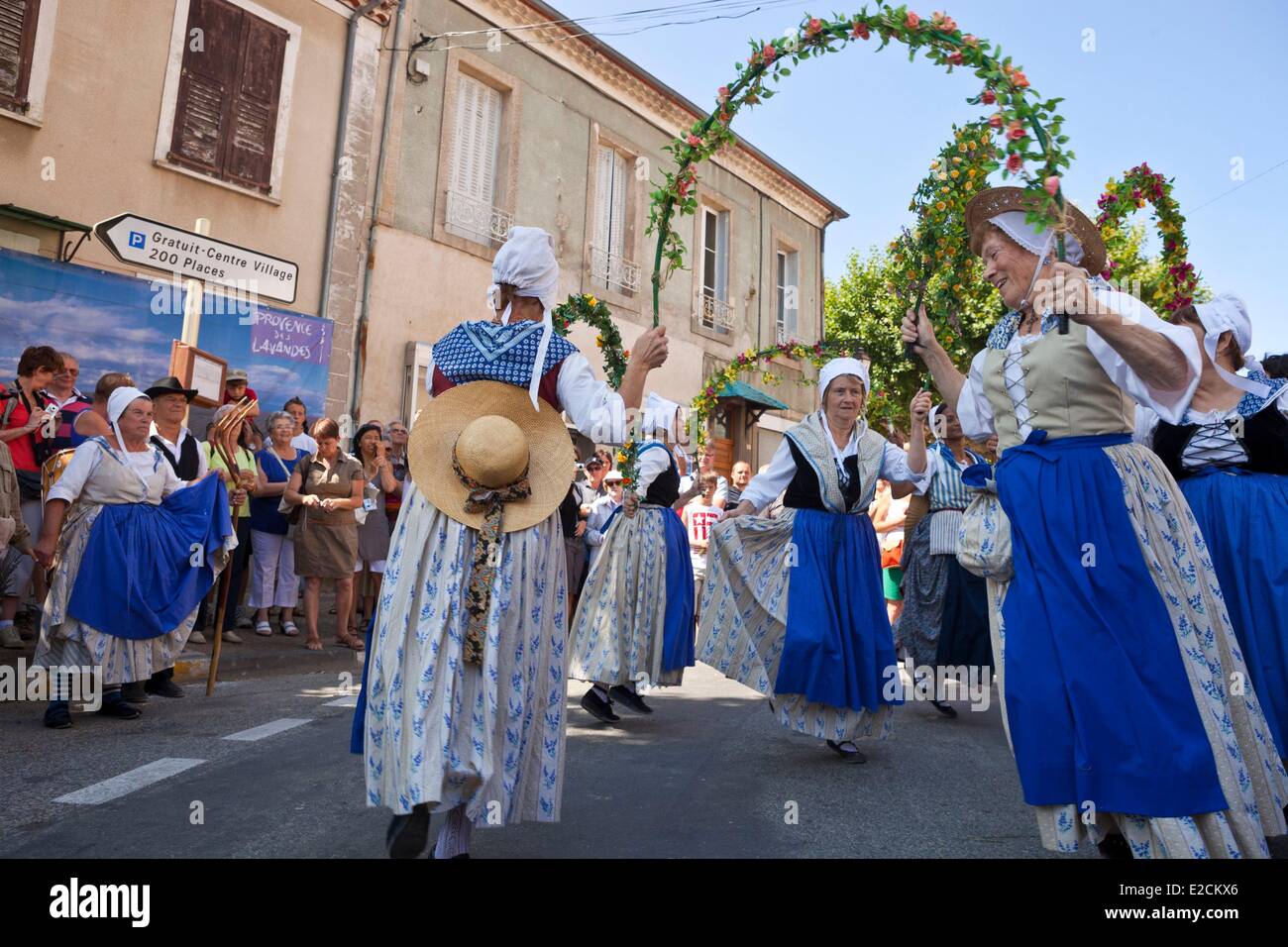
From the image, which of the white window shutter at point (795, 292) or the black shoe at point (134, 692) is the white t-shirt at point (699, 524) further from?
the white window shutter at point (795, 292)

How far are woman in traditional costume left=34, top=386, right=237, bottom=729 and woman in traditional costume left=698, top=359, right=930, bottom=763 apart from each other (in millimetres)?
3217

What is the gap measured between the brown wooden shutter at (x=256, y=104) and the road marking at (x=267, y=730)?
26.7 ft

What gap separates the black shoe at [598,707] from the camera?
617 centimetres

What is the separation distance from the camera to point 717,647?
5.77m

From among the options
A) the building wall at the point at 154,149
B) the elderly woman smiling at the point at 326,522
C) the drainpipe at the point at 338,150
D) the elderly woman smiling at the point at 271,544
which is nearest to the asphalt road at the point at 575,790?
the elderly woman smiling at the point at 326,522

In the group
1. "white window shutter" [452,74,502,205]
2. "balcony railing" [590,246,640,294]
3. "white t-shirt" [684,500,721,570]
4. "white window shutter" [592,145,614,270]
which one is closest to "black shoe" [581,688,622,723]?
"white t-shirt" [684,500,721,570]

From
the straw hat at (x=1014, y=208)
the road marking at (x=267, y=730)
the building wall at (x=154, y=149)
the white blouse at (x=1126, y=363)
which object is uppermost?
the building wall at (x=154, y=149)

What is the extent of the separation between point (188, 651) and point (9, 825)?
413cm

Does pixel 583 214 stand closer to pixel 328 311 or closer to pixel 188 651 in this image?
pixel 328 311

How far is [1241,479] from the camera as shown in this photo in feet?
13.3

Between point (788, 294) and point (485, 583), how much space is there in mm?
20167

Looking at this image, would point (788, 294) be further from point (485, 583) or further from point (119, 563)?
point (485, 583)

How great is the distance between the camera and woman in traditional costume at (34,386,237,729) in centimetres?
559

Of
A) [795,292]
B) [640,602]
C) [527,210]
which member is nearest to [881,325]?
[795,292]
